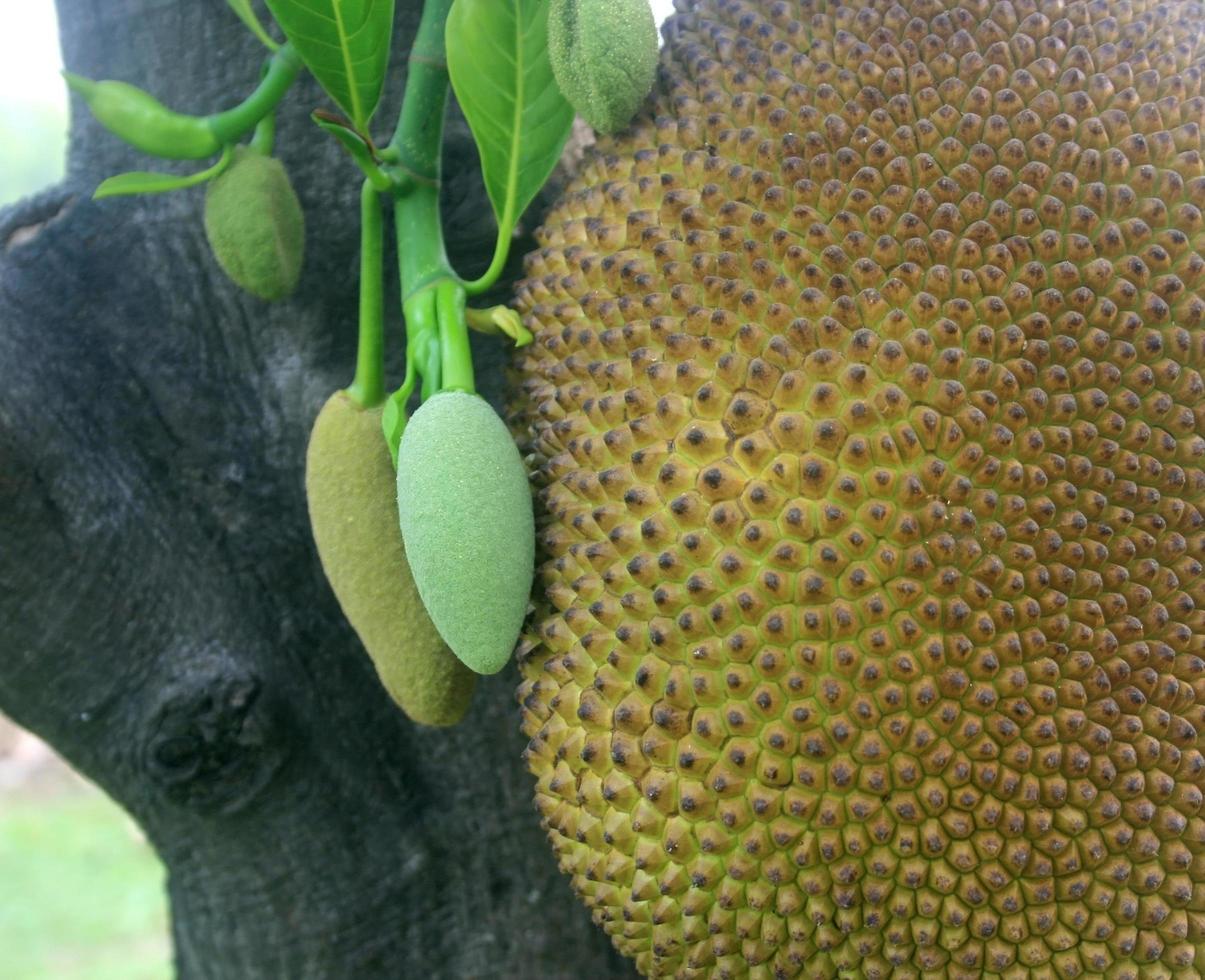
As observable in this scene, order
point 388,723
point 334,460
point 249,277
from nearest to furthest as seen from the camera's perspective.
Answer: point 334,460 < point 249,277 < point 388,723

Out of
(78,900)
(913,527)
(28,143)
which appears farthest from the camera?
(28,143)

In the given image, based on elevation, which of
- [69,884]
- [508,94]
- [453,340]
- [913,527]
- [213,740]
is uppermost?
[508,94]

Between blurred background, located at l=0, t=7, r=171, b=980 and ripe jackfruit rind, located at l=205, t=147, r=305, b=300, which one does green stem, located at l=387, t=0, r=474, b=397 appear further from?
blurred background, located at l=0, t=7, r=171, b=980

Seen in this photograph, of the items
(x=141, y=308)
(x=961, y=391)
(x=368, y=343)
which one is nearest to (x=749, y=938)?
(x=961, y=391)

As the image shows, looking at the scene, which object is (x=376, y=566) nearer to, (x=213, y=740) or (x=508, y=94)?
(x=213, y=740)

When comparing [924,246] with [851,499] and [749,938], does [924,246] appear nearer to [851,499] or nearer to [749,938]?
[851,499]

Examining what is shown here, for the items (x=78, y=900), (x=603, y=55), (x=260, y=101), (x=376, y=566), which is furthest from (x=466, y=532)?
(x=78, y=900)
